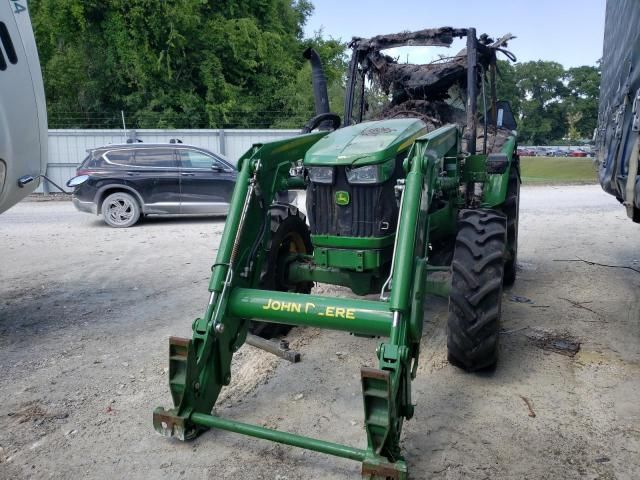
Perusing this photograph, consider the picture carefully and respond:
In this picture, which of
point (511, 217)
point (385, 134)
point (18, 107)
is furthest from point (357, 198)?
point (18, 107)

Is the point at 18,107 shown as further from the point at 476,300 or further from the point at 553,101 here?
the point at 553,101

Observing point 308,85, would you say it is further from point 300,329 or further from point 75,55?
point 300,329

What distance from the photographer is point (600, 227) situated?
35.5 feet

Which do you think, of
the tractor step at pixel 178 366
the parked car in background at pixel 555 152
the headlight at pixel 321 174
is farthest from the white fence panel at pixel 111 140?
the parked car in background at pixel 555 152

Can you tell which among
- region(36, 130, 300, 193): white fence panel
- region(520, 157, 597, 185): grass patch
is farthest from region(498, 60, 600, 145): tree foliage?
region(36, 130, 300, 193): white fence panel

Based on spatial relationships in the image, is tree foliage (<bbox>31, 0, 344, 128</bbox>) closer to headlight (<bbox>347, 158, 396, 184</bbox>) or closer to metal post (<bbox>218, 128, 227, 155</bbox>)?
metal post (<bbox>218, 128, 227, 155</bbox>)

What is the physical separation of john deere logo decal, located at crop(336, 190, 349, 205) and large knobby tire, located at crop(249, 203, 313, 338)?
0.67 meters

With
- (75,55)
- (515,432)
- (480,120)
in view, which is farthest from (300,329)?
(75,55)

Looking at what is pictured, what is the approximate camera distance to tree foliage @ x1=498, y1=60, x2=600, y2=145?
61219mm

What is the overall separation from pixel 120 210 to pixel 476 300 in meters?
9.62

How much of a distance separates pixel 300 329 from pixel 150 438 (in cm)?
199

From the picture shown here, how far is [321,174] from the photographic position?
163 inches

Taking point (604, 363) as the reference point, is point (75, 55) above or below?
above

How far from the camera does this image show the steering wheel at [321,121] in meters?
5.33
